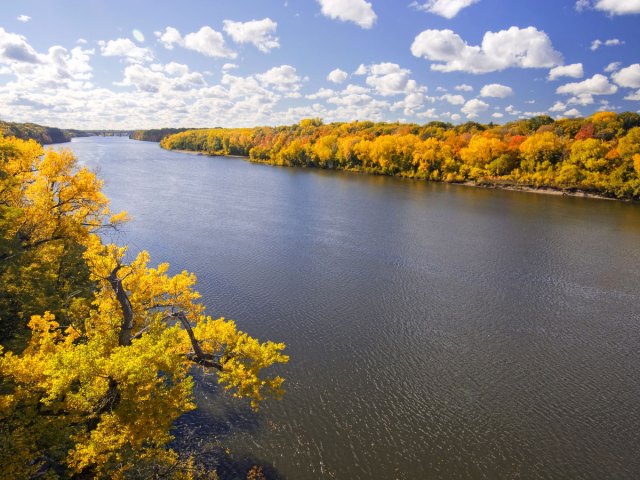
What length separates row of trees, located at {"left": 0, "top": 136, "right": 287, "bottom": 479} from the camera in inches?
387

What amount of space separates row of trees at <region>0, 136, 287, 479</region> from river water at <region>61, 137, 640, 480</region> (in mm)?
2903

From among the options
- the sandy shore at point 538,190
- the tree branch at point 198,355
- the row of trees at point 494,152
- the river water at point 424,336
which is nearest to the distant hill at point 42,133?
the row of trees at point 494,152

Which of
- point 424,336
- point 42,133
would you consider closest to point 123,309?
point 424,336

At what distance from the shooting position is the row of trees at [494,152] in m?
66.9

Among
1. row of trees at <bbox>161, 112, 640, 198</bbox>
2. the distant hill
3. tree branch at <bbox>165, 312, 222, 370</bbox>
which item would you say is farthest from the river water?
the distant hill

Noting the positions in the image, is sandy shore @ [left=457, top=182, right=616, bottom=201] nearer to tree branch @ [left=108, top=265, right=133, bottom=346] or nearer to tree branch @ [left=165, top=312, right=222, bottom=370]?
tree branch @ [left=165, top=312, right=222, bottom=370]

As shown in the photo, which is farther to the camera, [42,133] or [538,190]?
[42,133]

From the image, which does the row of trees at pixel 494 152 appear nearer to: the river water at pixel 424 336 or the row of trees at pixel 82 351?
the river water at pixel 424 336

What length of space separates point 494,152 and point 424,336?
6852 cm

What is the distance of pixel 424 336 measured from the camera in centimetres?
2192

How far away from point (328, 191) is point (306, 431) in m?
55.0

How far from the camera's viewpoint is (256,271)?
29609mm

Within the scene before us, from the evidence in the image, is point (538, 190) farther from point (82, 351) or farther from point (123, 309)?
point (82, 351)

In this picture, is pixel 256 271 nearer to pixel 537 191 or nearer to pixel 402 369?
pixel 402 369
